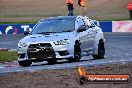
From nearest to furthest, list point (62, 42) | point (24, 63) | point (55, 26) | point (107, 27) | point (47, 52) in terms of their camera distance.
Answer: point (47, 52) → point (62, 42) → point (24, 63) → point (55, 26) → point (107, 27)

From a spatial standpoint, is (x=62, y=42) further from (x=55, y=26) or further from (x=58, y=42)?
(x=55, y=26)

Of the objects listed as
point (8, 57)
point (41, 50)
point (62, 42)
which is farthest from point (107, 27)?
point (41, 50)

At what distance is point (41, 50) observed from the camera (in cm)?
1842

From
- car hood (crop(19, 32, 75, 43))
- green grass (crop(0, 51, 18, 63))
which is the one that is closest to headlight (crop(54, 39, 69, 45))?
car hood (crop(19, 32, 75, 43))

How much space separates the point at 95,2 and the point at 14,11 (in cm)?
873

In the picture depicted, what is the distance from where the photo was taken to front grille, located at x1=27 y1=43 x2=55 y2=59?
723 inches

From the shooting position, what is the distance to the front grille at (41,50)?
18.4 meters

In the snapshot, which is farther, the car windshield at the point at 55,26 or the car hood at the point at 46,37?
the car windshield at the point at 55,26

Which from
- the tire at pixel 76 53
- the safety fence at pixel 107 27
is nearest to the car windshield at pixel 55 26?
the tire at pixel 76 53

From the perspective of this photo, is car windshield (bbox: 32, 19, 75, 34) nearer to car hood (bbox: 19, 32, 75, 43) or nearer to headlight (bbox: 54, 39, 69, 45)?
car hood (bbox: 19, 32, 75, 43)

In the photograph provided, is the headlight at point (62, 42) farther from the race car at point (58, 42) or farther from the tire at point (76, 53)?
the tire at point (76, 53)

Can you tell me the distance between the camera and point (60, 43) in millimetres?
18516

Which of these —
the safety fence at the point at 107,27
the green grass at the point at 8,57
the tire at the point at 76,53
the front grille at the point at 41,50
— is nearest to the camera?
the front grille at the point at 41,50

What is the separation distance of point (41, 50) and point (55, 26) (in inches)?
63.7
